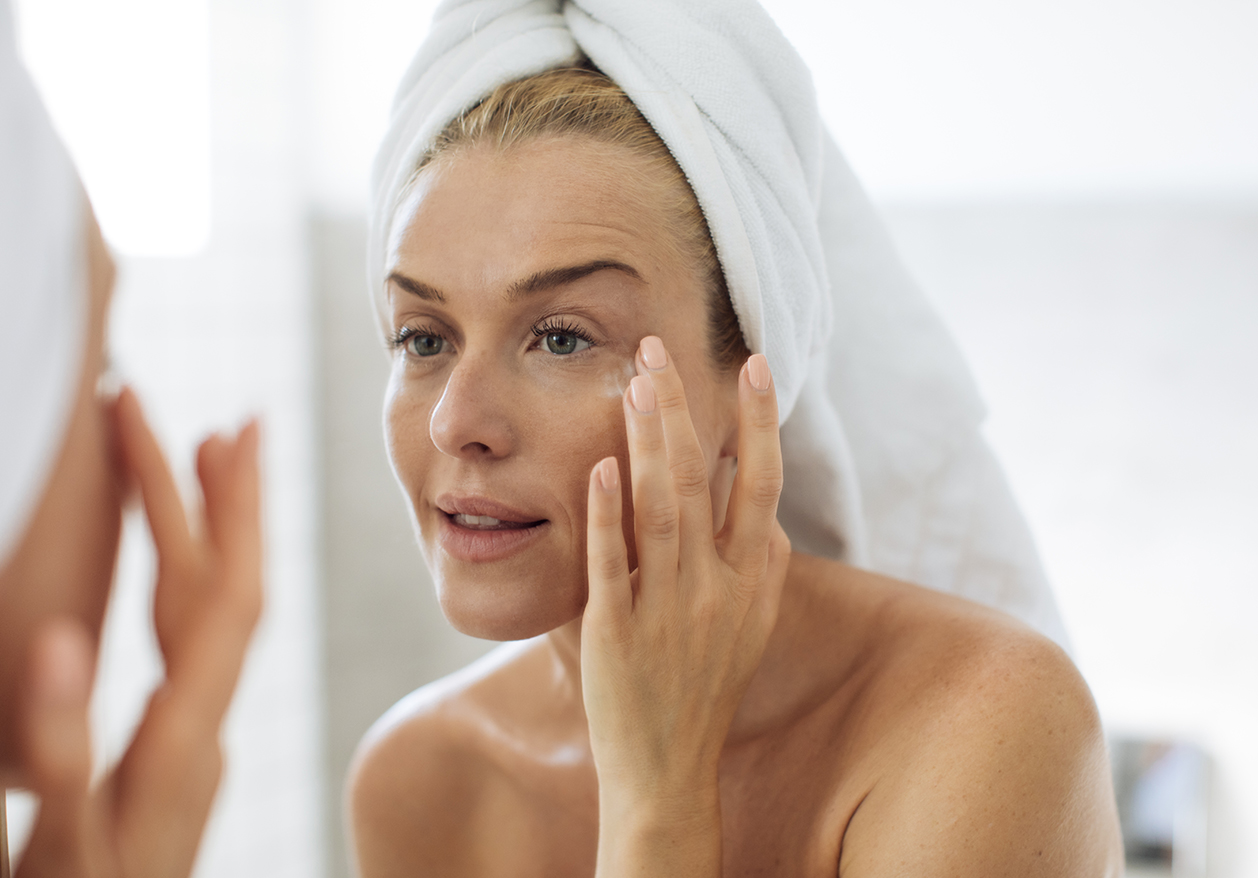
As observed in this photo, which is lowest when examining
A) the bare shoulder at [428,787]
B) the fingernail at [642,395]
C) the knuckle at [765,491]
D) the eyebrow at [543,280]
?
the bare shoulder at [428,787]

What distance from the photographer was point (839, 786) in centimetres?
75

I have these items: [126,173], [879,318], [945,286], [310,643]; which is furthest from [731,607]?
[310,643]

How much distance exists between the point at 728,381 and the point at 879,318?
0.24 m

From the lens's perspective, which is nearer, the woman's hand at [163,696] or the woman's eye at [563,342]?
the woman's hand at [163,696]

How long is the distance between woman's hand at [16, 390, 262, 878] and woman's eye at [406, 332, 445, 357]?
49 cm

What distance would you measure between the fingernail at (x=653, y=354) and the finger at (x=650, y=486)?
0.06 feet

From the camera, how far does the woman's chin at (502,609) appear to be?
72 cm

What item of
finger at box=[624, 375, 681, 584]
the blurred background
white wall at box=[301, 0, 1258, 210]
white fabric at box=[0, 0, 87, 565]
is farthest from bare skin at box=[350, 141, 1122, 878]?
white wall at box=[301, 0, 1258, 210]

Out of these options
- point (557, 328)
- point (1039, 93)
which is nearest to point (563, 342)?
point (557, 328)

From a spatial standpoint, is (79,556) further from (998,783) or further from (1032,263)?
(1032,263)

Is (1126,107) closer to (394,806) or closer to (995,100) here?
(995,100)

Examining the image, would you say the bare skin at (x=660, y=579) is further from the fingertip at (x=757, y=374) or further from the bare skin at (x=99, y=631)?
the bare skin at (x=99, y=631)

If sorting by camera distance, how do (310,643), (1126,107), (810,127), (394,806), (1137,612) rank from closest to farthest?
(810,127)
(394,806)
(1126,107)
(1137,612)
(310,643)

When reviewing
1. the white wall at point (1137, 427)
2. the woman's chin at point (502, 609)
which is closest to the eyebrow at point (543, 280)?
the woman's chin at point (502, 609)
